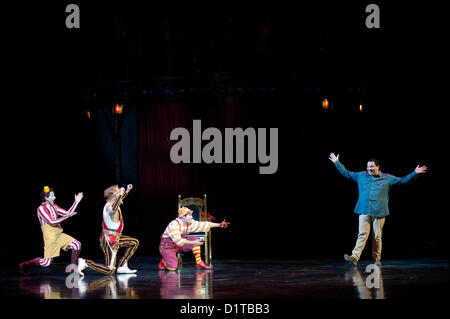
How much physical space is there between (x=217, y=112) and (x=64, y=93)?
245 cm

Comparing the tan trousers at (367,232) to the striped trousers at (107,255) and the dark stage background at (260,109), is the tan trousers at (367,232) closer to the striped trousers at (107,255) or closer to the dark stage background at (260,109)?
the dark stage background at (260,109)

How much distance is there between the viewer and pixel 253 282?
6750 millimetres

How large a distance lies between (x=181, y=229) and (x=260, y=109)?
280cm

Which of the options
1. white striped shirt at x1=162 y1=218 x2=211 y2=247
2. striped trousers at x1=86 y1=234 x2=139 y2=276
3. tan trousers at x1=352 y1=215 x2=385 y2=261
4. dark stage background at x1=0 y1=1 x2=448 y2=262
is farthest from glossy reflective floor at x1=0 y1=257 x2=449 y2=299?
dark stage background at x1=0 y1=1 x2=448 y2=262

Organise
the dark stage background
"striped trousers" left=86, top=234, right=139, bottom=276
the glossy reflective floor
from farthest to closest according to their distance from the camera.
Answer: the dark stage background < "striped trousers" left=86, top=234, right=139, bottom=276 < the glossy reflective floor

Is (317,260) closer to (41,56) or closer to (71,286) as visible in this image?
(71,286)

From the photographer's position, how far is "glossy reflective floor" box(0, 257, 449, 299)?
5.88m

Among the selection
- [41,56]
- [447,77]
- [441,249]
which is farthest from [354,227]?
[41,56]

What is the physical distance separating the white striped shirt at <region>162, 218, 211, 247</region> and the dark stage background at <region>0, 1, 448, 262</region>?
1.95 metres

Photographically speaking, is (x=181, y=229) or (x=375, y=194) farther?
(x=181, y=229)

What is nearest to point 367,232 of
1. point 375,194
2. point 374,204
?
point 374,204

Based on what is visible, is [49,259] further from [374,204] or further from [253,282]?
[374,204]

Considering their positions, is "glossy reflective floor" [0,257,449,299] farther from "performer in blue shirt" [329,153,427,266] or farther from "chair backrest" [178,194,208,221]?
"chair backrest" [178,194,208,221]

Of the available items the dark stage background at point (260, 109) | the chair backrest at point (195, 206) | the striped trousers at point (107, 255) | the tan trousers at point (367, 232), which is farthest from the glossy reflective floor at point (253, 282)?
the dark stage background at point (260, 109)
